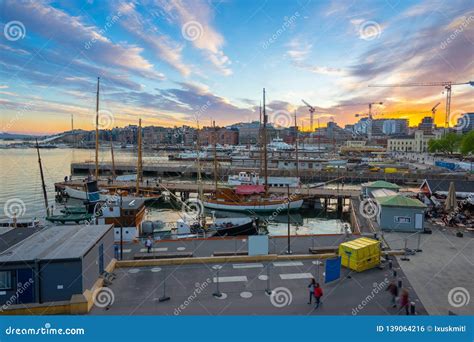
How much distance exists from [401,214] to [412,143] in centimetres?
14268

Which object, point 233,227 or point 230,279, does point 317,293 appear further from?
point 233,227

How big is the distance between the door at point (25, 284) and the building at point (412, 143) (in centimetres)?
14982

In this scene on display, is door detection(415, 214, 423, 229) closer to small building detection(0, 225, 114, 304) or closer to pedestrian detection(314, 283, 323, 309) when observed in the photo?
pedestrian detection(314, 283, 323, 309)

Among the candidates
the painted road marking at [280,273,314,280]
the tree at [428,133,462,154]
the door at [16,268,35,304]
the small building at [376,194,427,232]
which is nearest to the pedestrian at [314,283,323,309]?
the painted road marking at [280,273,314,280]

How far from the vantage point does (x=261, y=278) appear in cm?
1241

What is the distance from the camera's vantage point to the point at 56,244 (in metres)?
11.5

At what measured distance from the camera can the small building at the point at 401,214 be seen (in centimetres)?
1884

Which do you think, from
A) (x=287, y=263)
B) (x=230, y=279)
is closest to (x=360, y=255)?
(x=287, y=263)

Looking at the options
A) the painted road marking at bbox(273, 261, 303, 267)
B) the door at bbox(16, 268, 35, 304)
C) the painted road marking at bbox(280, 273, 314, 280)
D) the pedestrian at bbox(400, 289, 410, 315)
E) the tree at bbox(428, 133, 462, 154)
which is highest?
the tree at bbox(428, 133, 462, 154)

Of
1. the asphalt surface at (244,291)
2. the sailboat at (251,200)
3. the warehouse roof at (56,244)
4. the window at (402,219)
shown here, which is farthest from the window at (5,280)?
the sailboat at (251,200)

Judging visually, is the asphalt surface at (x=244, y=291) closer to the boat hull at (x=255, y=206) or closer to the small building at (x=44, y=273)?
the small building at (x=44, y=273)

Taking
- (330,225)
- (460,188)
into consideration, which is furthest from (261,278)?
(460,188)

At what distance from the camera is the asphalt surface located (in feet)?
33.0

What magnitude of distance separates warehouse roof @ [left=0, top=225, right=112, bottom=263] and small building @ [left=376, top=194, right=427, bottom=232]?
1532cm
